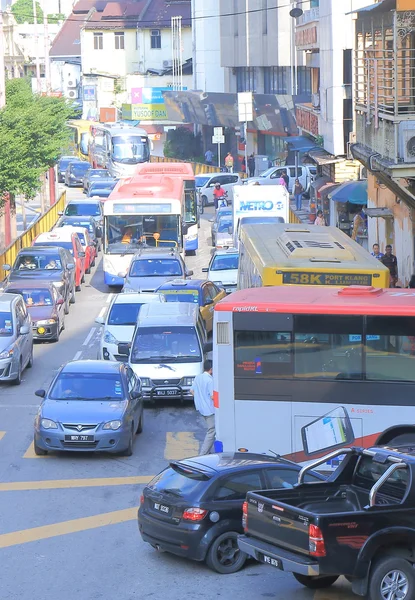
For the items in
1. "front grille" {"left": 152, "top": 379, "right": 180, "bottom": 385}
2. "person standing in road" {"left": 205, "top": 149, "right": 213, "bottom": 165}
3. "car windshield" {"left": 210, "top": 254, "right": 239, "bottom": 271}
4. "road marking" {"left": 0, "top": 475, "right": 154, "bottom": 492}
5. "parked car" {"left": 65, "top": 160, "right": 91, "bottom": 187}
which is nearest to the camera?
"road marking" {"left": 0, "top": 475, "right": 154, "bottom": 492}

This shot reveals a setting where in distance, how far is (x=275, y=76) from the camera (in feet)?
217

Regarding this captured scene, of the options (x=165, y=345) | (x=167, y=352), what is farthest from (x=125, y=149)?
(x=167, y=352)

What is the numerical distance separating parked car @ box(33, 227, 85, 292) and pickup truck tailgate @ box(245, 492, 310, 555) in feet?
86.2

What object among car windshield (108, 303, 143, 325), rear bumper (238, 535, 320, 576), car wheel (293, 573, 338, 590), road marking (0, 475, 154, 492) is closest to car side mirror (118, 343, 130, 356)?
car windshield (108, 303, 143, 325)

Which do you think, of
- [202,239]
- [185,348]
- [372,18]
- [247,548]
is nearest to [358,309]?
[247,548]

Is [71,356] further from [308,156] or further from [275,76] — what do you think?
[275,76]

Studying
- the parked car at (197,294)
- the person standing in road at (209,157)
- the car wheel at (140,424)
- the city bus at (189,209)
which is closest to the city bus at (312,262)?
the car wheel at (140,424)

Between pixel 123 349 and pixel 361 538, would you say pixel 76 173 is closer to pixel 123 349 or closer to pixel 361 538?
pixel 123 349

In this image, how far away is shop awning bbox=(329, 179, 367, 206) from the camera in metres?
37.5

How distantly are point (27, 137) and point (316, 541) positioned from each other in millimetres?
32250

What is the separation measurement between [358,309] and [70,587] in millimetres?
5397

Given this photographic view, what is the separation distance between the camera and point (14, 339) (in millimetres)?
23688

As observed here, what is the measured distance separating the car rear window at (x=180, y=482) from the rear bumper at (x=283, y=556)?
1.21 metres

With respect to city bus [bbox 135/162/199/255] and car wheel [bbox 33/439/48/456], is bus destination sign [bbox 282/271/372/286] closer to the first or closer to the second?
car wheel [bbox 33/439/48/456]
